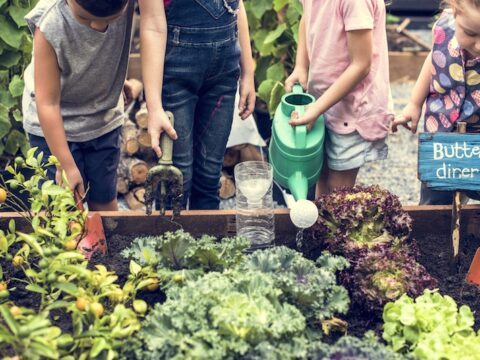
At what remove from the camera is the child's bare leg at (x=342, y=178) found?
8.73 feet

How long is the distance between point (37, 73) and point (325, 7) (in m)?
0.96

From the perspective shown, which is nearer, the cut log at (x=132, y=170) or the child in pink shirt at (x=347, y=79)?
the child in pink shirt at (x=347, y=79)

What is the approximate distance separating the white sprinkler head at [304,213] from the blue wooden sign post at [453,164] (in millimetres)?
383

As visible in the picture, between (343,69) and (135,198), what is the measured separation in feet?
5.44

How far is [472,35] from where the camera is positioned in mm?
2146

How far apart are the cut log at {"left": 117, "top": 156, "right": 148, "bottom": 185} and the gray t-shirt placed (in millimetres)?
1140

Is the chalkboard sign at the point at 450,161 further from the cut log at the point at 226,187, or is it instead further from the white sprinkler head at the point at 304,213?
the cut log at the point at 226,187

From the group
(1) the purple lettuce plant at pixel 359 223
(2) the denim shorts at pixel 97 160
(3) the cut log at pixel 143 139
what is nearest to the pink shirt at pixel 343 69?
(1) the purple lettuce plant at pixel 359 223

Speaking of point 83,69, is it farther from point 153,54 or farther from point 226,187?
point 226,187

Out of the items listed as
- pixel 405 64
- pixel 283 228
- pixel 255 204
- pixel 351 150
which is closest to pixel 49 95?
pixel 255 204

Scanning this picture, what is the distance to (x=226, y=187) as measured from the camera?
12.8ft

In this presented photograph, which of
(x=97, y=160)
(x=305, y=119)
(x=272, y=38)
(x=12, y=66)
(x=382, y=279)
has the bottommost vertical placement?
(x=382, y=279)

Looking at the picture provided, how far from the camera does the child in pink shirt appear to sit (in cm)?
233

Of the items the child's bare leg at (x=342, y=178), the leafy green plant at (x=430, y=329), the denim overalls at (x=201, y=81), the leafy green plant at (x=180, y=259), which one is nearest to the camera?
the leafy green plant at (x=430, y=329)
